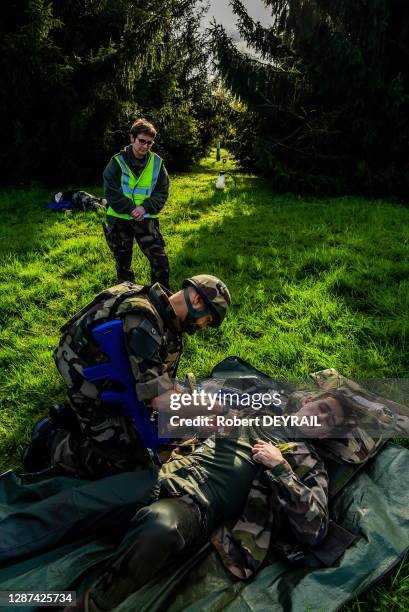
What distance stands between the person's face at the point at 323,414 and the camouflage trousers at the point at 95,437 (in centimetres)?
114

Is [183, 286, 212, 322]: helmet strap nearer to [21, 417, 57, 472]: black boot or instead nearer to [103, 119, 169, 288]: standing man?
[21, 417, 57, 472]: black boot

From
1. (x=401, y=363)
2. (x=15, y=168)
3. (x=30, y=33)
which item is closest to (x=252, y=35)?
(x=30, y=33)

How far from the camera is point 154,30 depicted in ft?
35.4

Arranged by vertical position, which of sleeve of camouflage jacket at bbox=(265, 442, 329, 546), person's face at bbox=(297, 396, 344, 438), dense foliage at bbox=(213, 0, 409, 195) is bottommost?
sleeve of camouflage jacket at bbox=(265, 442, 329, 546)

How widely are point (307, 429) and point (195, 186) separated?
10.9m

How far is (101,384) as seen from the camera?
2816mm

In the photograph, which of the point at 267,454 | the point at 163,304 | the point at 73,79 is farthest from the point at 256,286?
the point at 73,79

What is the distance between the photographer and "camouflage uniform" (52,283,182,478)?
269cm

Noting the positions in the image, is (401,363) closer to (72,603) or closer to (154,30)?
(72,603)

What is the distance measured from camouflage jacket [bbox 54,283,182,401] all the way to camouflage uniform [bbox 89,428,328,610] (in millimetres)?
586

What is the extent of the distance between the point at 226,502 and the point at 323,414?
917mm

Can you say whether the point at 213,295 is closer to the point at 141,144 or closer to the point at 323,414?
the point at 323,414

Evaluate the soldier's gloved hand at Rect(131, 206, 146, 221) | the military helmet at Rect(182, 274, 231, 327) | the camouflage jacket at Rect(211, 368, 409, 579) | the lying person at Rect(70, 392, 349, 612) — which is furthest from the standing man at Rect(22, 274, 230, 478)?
the soldier's gloved hand at Rect(131, 206, 146, 221)

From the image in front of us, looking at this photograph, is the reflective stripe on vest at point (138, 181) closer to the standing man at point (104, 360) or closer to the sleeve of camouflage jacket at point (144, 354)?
the standing man at point (104, 360)
